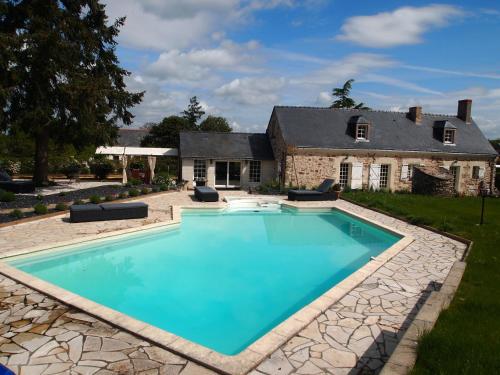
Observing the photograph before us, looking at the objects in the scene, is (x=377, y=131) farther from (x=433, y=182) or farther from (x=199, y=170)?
(x=199, y=170)

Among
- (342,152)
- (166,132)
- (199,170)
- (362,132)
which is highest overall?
(166,132)

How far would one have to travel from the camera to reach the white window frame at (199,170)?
23836 millimetres

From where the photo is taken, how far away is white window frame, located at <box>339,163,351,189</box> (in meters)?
23.1

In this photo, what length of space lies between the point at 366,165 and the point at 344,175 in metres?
1.53

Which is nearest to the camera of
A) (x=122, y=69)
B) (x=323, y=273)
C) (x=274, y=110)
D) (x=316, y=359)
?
(x=316, y=359)

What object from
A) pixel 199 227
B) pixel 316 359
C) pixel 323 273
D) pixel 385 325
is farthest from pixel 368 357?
pixel 199 227

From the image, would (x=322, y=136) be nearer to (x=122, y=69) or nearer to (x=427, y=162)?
(x=427, y=162)

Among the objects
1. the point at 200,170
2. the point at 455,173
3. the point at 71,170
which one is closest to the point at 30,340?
the point at 200,170

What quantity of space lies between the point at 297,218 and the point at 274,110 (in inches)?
481

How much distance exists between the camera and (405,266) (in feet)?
26.3

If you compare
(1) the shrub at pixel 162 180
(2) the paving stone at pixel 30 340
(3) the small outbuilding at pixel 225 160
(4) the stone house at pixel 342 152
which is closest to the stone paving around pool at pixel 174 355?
(2) the paving stone at pixel 30 340

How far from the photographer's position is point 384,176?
78.0ft

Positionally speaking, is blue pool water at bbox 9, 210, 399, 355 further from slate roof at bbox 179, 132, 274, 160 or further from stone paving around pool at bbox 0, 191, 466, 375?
slate roof at bbox 179, 132, 274, 160

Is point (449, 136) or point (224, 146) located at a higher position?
point (449, 136)
